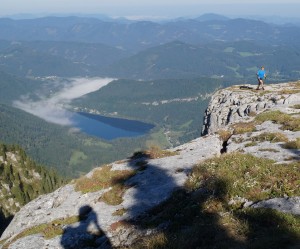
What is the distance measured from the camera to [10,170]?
7387 inches

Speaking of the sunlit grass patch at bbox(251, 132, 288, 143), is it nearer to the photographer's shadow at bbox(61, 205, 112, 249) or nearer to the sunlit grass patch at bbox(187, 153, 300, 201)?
the sunlit grass patch at bbox(187, 153, 300, 201)

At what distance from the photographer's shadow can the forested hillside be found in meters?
136

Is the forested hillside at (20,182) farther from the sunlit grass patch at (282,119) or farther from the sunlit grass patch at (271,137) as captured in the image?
the sunlit grass patch at (271,137)

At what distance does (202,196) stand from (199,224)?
413 cm

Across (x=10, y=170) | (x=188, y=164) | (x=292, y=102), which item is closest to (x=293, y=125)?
(x=188, y=164)

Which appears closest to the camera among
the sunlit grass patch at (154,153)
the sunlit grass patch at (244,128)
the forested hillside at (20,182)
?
the sunlit grass patch at (154,153)

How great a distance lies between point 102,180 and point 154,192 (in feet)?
27.4

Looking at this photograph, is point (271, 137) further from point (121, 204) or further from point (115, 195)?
point (121, 204)

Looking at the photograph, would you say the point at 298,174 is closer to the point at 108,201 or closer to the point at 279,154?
the point at 279,154

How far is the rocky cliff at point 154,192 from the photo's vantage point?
81.6 ft

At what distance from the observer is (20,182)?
18075 centimetres

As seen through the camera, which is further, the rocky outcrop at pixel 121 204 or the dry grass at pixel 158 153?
the dry grass at pixel 158 153

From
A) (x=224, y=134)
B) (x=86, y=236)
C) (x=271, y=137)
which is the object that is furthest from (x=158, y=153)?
(x=86, y=236)

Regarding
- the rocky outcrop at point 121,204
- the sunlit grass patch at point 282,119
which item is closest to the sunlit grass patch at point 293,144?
the sunlit grass patch at point 282,119
